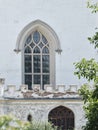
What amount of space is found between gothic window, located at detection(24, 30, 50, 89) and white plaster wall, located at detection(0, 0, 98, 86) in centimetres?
57

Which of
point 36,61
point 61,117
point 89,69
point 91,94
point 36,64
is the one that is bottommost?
point 61,117

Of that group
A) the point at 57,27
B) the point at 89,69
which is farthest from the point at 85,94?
the point at 57,27

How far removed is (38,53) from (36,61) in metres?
0.44

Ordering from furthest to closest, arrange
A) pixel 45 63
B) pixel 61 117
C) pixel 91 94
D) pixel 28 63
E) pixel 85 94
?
pixel 45 63 < pixel 28 63 < pixel 61 117 < pixel 85 94 < pixel 91 94

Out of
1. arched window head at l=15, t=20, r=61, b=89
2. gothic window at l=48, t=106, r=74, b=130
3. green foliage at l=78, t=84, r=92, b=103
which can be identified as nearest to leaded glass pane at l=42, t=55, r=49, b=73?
arched window head at l=15, t=20, r=61, b=89

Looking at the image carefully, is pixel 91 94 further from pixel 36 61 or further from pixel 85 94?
pixel 36 61

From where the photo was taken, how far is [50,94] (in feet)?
80.9

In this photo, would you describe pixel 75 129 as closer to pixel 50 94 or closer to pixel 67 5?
pixel 50 94

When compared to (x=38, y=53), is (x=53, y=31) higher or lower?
higher

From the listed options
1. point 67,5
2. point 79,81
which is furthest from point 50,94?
point 67,5

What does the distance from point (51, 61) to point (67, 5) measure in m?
3.14

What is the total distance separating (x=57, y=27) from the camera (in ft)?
94.0

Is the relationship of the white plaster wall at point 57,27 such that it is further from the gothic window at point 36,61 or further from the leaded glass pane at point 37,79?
the leaded glass pane at point 37,79

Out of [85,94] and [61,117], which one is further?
[61,117]
